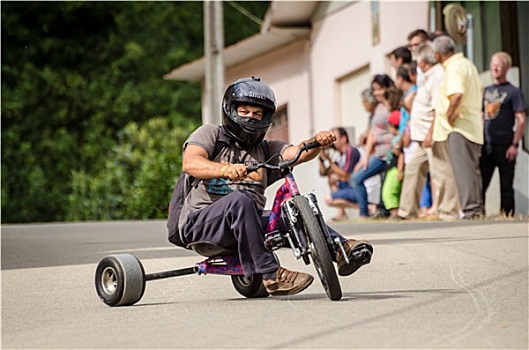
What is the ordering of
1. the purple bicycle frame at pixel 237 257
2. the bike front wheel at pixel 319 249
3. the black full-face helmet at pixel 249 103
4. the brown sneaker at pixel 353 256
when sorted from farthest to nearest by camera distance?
the black full-face helmet at pixel 249 103, the purple bicycle frame at pixel 237 257, the brown sneaker at pixel 353 256, the bike front wheel at pixel 319 249

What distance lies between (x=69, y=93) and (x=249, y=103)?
38.7 m

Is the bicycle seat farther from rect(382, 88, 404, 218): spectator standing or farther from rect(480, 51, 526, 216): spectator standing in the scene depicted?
rect(382, 88, 404, 218): spectator standing

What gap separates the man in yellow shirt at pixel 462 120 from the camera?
14.4m

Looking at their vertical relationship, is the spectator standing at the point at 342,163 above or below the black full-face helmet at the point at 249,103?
above

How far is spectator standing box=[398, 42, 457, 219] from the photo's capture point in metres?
14.9

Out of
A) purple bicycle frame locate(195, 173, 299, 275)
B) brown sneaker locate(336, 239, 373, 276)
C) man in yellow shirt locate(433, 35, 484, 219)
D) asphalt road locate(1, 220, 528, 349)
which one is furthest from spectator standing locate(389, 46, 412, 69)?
brown sneaker locate(336, 239, 373, 276)

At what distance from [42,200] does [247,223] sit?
3493 cm

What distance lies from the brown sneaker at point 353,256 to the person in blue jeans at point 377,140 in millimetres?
8266

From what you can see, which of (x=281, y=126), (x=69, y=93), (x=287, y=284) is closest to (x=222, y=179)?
(x=287, y=284)

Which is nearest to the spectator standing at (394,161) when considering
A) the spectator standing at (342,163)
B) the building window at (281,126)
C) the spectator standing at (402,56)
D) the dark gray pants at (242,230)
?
the spectator standing at (402,56)

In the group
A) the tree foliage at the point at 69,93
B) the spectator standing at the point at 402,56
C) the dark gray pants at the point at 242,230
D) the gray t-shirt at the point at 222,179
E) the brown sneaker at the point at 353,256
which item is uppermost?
the tree foliage at the point at 69,93

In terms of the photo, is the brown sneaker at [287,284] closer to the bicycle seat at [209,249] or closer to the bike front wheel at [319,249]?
the bike front wheel at [319,249]

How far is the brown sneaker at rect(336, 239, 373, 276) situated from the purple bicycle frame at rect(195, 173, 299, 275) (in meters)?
0.44

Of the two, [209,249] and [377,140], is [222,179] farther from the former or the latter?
[377,140]
